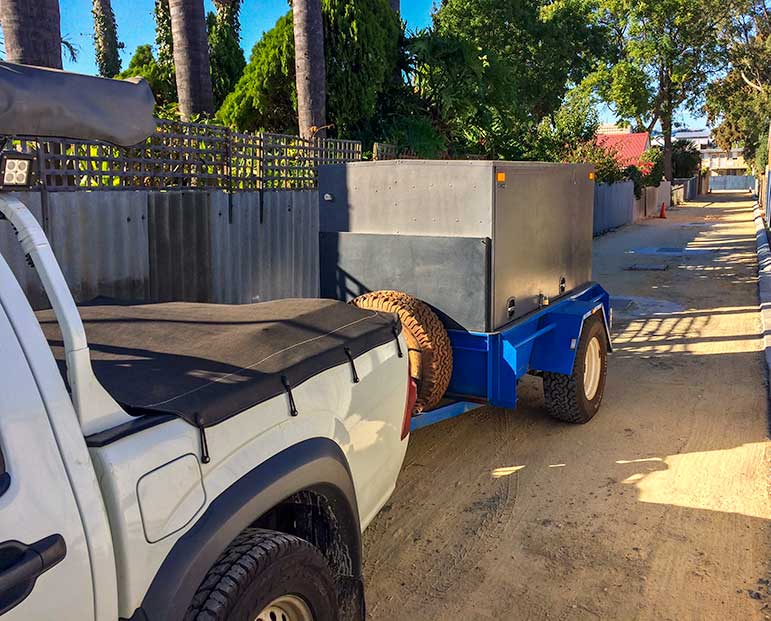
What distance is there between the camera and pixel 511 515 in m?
4.61

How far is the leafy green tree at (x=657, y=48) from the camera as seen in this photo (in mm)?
41750

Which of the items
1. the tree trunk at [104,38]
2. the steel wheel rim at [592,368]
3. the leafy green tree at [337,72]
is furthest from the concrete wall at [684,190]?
the steel wheel rim at [592,368]

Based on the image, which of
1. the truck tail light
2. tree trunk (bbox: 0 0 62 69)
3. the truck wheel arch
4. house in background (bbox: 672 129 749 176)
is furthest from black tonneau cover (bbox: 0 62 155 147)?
house in background (bbox: 672 129 749 176)

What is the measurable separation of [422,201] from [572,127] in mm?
18706

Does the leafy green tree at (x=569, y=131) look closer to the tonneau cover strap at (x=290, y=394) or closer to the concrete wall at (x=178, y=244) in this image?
the concrete wall at (x=178, y=244)

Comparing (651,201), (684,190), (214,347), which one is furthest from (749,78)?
(214,347)

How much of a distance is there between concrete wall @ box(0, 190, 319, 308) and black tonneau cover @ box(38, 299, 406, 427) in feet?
7.84

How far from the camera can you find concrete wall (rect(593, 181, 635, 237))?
2475cm

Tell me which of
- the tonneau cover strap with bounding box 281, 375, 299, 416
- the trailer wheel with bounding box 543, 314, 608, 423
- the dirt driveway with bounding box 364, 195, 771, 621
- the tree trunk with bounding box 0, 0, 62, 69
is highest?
the tree trunk with bounding box 0, 0, 62, 69

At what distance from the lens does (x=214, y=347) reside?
2.94 meters

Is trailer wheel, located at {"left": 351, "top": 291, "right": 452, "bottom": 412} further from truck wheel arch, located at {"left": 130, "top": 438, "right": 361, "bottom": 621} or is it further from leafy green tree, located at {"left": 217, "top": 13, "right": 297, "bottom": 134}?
leafy green tree, located at {"left": 217, "top": 13, "right": 297, "bottom": 134}

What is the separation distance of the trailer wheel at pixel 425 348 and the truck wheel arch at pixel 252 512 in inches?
79.4

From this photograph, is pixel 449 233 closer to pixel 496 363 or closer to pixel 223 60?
pixel 496 363

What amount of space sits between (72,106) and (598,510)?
150 inches
